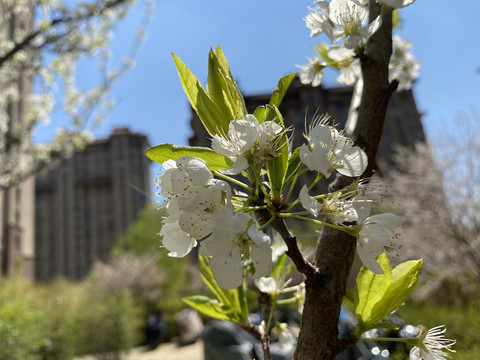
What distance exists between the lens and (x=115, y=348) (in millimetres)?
4395

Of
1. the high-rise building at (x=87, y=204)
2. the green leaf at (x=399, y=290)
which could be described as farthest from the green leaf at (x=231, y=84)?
the high-rise building at (x=87, y=204)

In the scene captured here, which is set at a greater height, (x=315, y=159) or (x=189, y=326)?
(x=315, y=159)

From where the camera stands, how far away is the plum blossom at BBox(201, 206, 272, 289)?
282 millimetres

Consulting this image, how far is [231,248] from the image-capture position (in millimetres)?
295

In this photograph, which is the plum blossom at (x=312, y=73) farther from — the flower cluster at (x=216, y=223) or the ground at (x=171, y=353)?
the ground at (x=171, y=353)

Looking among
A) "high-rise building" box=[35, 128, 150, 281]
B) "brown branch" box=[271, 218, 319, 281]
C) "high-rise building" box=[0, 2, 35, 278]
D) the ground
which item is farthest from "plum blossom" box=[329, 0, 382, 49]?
"high-rise building" box=[35, 128, 150, 281]

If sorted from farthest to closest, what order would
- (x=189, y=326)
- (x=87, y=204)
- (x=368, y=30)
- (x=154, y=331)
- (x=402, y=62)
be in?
1. (x=87, y=204)
2. (x=189, y=326)
3. (x=154, y=331)
4. (x=402, y=62)
5. (x=368, y=30)

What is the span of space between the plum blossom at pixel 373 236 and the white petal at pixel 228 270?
10 centimetres

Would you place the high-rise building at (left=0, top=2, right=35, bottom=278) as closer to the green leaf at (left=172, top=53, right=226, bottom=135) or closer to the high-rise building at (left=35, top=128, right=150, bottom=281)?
the green leaf at (left=172, top=53, right=226, bottom=135)

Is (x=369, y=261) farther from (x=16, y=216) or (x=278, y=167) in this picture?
(x=16, y=216)

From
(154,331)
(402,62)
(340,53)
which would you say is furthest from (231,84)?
(154,331)

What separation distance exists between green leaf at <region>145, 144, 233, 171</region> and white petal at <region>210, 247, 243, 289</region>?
89mm

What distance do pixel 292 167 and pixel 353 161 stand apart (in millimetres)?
56

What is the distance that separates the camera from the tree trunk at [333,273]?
36cm
